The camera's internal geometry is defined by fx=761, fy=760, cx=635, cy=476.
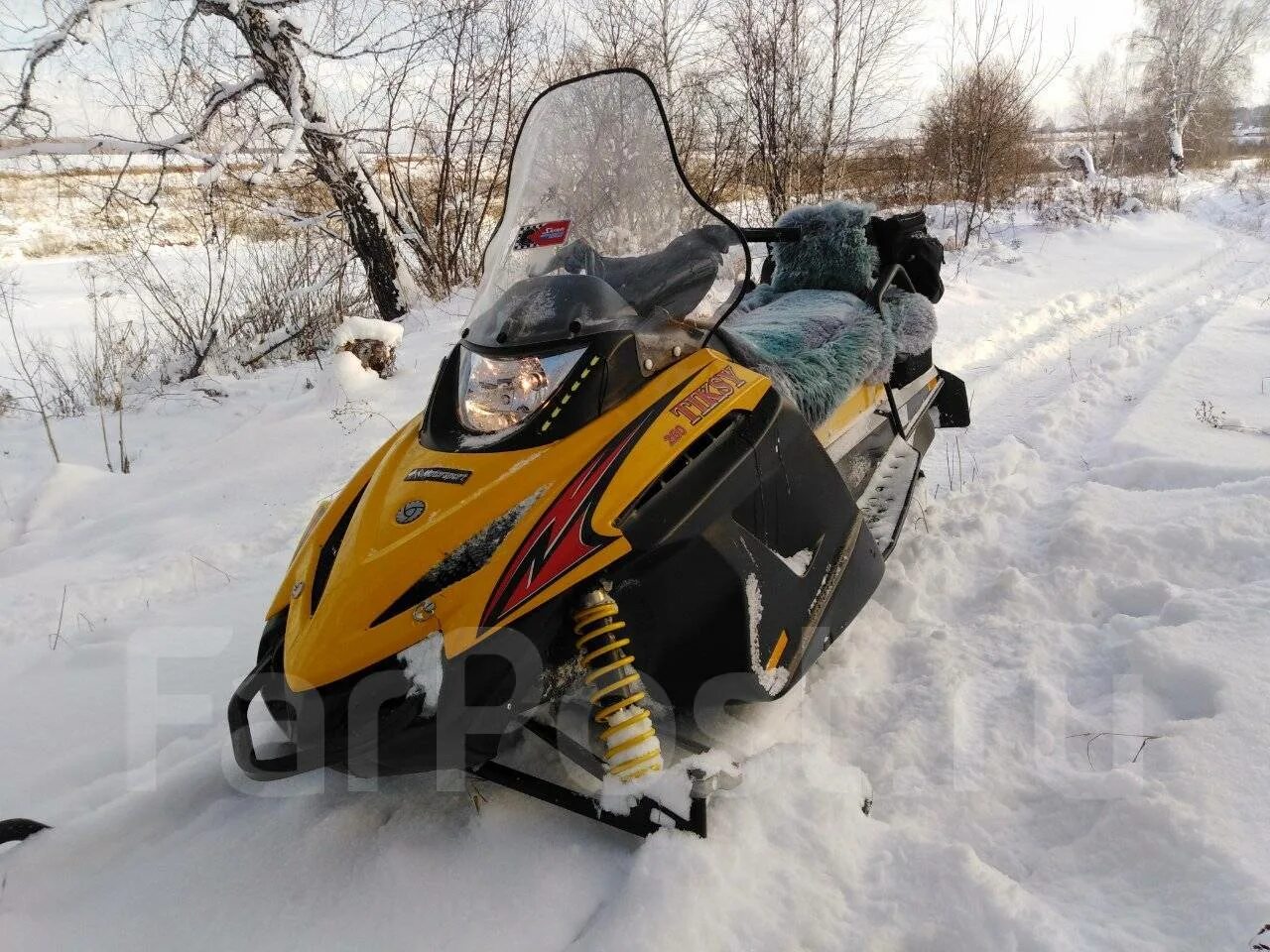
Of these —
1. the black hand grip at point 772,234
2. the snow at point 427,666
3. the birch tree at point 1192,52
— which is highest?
the birch tree at point 1192,52

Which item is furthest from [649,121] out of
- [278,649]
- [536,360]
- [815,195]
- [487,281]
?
[815,195]

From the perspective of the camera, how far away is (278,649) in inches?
61.3

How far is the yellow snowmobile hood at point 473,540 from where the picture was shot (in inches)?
53.6

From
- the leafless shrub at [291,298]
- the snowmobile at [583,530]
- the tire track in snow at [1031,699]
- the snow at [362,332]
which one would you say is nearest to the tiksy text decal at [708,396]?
the snowmobile at [583,530]

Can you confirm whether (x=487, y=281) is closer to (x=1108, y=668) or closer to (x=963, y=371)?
(x=1108, y=668)

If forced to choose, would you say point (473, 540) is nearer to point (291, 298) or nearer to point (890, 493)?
point (890, 493)

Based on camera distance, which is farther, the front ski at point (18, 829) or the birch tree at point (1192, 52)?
the birch tree at point (1192, 52)

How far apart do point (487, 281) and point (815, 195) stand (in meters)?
8.58

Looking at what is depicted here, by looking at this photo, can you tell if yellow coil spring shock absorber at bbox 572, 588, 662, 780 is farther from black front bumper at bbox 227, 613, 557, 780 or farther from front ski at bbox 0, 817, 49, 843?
front ski at bbox 0, 817, 49, 843

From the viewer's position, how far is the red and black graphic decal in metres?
1.37

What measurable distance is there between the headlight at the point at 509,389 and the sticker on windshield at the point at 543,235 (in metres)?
0.38

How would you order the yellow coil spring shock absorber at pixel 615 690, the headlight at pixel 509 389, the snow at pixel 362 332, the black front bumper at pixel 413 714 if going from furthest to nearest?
the snow at pixel 362 332
the headlight at pixel 509 389
the yellow coil spring shock absorber at pixel 615 690
the black front bumper at pixel 413 714

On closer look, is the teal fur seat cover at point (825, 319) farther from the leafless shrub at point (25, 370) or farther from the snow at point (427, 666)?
the leafless shrub at point (25, 370)

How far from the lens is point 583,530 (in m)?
1.42
